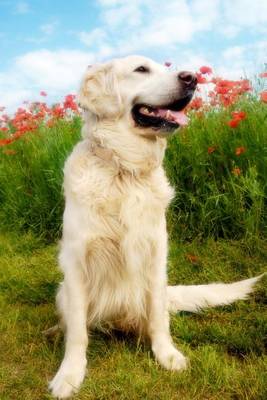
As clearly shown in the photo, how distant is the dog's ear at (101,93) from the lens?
3.17m

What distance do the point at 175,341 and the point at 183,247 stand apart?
1262 millimetres

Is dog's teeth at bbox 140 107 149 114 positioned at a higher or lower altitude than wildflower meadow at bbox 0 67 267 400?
higher

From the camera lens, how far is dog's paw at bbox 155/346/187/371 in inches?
119

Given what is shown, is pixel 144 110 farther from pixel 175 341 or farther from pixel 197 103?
pixel 197 103

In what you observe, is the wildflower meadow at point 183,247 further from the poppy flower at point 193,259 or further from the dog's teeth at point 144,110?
the dog's teeth at point 144,110

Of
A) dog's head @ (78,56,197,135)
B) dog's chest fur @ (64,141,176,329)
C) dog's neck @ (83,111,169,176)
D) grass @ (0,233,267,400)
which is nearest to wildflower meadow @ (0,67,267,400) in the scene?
grass @ (0,233,267,400)

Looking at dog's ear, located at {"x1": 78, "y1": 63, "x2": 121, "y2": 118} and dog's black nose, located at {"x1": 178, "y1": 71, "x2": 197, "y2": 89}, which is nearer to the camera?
dog's black nose, located at {"x1": 178, "y1": 71, "x2": 197, "y2": 89}

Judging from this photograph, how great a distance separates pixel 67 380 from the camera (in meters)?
2.96

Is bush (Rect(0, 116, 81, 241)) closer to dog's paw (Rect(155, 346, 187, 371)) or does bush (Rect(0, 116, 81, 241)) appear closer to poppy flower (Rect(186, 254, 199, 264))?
poppy flower (Rect(186, 254, 199, 264))

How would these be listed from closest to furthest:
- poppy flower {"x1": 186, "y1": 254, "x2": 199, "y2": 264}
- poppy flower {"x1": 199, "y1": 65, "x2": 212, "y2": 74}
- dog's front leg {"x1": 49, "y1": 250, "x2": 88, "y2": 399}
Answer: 1. dog's front leg {"x1": 49, "y1": 250, "x2": 88, "y2": 399}
2. poppy flower {"x1": 186, "y1": 254, "x2": 199, "y2": 264}
3. poppy flower {"x1": 199, "y1": 65, "x2": 212, "y2": 74}

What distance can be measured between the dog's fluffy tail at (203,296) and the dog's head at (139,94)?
114 cm

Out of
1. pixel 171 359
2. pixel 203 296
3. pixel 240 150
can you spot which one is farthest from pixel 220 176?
pixel 171 359

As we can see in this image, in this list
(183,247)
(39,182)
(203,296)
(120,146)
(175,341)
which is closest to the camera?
(120,146)

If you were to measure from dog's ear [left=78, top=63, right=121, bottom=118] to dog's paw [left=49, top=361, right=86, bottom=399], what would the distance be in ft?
4.35
